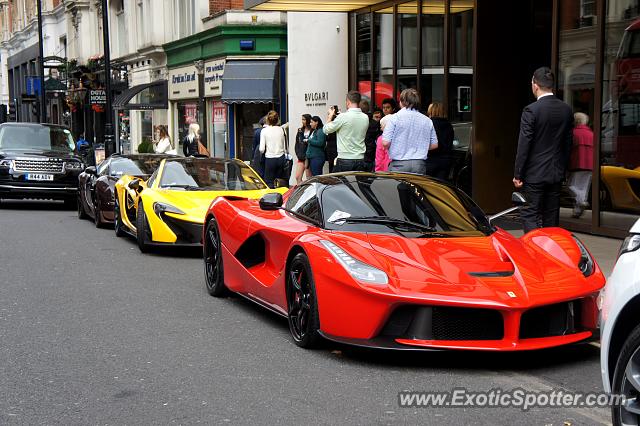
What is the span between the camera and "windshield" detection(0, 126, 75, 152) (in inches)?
821

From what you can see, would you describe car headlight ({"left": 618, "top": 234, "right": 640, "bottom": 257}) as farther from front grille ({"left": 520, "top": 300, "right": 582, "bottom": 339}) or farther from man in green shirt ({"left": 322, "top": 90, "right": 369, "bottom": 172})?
man in green shirt ({"left": 322, "top": 90, "right": 369, "bottom": 172})

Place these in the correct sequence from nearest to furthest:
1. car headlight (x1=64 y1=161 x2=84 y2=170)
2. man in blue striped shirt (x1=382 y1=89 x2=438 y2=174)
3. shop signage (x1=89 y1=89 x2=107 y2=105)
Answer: man in blue striped shirt (x1=382 y1=89 x2=438 y2=174), car headlight (x1=64 y1=161 x2=84 y2=170), shop signage (x1=89 y1=89 x2=107 y2=105)

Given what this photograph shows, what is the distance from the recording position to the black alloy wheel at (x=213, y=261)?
28.6 ft

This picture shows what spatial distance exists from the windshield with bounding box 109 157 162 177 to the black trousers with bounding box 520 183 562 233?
767 cm

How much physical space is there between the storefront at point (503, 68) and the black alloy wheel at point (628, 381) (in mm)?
8331

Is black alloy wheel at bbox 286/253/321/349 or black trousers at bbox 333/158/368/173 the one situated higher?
black trousers at bbox 333/158/368/173

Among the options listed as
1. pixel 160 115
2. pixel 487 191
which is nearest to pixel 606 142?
pixel 487 191

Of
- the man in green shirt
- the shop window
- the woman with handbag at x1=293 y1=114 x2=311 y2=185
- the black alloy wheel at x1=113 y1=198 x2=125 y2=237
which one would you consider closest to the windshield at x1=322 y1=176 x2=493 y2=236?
the shop window

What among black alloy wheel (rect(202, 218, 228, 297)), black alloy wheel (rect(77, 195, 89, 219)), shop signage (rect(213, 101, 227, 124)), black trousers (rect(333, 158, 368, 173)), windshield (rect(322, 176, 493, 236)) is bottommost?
black alloy wheel (rect(77, 195, 89, 219))

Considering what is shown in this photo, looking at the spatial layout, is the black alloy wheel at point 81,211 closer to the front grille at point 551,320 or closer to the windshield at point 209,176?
the windshield at point 209,176

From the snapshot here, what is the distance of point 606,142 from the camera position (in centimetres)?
1250

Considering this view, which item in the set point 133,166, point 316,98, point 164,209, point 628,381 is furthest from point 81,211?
point 628,381

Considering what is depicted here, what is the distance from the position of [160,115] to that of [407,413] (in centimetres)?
3229

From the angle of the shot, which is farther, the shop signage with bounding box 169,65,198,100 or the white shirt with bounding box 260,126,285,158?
the shop signage with bounding box 169,65,198,100
